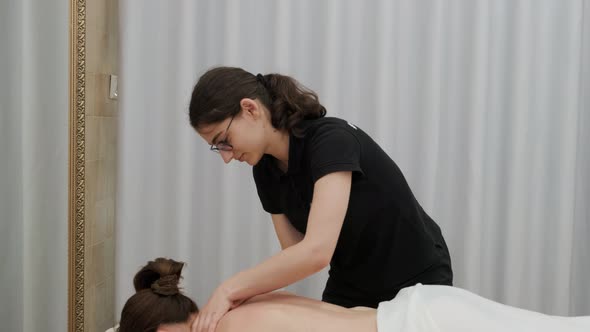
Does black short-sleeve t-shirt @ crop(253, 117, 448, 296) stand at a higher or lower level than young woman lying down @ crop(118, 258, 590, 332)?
higher

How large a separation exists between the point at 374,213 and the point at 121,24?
65.2 inches

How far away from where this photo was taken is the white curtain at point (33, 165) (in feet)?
7.15

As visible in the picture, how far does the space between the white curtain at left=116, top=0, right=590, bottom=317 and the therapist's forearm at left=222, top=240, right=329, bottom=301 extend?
1.30 meters

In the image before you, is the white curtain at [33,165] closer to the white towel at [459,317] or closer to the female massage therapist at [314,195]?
the female massage therapist at [314,195]

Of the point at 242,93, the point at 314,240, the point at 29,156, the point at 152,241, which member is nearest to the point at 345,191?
the point at 314,240

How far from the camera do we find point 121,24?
282cm

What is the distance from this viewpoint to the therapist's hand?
1.45 m

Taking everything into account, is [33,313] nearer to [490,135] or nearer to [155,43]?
[155,43]

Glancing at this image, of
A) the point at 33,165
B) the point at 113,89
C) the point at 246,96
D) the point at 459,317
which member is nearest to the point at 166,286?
the point at 246,96

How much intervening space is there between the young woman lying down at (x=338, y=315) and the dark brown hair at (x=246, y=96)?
1.25 feet

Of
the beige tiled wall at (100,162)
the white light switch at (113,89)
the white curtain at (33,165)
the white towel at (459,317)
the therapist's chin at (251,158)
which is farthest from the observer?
the white light switch at (113,89)

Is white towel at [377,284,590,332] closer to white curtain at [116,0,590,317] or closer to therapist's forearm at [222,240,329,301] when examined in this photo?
therapist's forearm at [222,240,329,301]

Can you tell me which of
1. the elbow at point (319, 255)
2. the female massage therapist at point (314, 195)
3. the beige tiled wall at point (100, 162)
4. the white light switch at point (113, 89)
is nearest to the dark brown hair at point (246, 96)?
the female massage therapist at point (314, 195)

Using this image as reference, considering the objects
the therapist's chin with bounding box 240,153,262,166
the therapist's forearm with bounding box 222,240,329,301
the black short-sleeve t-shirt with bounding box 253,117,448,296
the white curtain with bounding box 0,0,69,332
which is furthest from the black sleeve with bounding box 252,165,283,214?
the white curtain with bounding box 0,0,69,332
